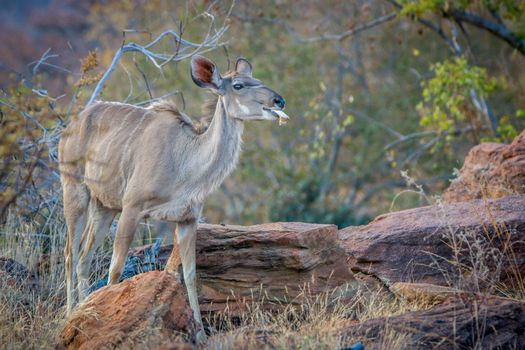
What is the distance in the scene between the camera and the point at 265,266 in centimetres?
794

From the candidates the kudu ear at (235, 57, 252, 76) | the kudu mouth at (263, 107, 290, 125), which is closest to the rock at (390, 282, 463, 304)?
the kudu mouth at (263, 107, 290, 125)

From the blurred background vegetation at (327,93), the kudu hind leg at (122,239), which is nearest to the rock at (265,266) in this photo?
the kudu hind leg at (122,239)

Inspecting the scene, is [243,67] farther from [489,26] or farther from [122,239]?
[489,26]

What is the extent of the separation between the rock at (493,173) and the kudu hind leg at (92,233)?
12.5 ft

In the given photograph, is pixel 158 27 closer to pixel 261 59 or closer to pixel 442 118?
pixel 261 59

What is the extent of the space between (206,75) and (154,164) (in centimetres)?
100

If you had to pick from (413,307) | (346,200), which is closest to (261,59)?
(346,200)

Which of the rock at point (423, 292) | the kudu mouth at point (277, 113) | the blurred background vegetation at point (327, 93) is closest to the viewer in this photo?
the rock at point (423, 292)

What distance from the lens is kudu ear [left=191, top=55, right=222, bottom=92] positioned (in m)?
7.84

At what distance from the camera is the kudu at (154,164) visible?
24.8 feet

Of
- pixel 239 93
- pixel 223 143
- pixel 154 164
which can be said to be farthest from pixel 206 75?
pixel 154 164

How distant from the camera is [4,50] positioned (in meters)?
30.0

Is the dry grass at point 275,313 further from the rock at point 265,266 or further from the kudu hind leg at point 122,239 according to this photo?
the kudu hind leg at point 122,239

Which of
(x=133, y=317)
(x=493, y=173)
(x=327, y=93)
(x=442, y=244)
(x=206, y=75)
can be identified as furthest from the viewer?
(x=327, y=93)
